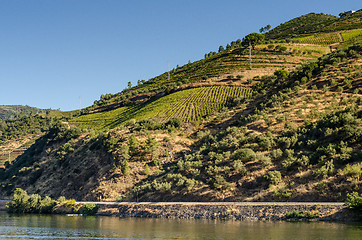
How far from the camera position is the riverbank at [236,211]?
38719 mm

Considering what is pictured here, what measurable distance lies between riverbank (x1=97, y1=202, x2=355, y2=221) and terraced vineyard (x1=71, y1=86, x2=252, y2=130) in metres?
35.4

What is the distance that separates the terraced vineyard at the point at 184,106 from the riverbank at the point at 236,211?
116 ft

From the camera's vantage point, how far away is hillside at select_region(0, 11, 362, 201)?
49531mm

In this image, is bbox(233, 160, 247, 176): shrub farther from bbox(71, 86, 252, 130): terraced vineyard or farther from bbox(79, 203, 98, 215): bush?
bbox(71, 86, 252, 130): terraced vineyard

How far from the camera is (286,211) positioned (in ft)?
135

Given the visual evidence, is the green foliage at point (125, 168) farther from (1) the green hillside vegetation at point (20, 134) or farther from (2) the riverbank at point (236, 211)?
(1) the green hillside vegetation at point (20, 134)

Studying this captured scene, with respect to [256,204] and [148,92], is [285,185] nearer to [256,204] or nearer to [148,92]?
[256,204]

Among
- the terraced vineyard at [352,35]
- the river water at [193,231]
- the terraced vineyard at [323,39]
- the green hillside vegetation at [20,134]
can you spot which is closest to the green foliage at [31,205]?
the river water at [193,231]

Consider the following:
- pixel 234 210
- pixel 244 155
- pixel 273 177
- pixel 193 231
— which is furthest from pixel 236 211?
pixel 244 155

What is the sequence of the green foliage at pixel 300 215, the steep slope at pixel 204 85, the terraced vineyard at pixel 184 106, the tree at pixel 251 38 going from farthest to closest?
the tree at pixel 251 38
the steep slope at pixel 204 85
the terraced vineyard at pixel 184 106
the green foliage at pixel 300 215

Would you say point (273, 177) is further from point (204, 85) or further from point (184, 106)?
point (204, 85)

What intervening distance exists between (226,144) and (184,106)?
104ft

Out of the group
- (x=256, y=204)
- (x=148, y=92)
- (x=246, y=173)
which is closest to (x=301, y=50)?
(x=148, y=92)

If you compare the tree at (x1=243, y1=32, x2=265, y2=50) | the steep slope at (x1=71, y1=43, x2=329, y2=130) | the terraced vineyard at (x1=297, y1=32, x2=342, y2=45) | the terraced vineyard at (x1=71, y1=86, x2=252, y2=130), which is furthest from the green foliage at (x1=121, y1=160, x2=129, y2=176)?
the terraced vineyard at (x1=297, y1=32, x2=342, y2=45)
